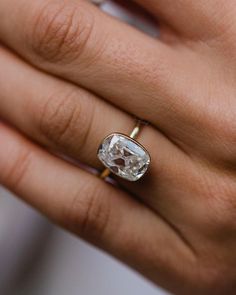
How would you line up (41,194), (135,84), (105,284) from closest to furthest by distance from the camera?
(135,84) → (41,194) → (105,284)

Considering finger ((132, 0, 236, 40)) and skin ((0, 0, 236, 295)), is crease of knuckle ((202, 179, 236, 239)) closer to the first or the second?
skin ((0, 0, 236, 295))

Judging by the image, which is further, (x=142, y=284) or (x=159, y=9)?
(x=142, y=284)

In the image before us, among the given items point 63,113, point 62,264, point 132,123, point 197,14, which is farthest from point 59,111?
point 62,264

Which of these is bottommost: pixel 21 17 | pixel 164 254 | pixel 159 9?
pixel 164 254

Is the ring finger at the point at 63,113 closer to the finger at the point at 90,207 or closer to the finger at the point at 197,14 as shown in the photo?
the finger at the point at 90,207

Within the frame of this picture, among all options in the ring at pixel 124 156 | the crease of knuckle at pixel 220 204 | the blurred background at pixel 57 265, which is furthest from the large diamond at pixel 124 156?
the blurred background at pixel 57 265

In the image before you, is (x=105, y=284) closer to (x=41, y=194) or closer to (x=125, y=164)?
(x=41, y=194)

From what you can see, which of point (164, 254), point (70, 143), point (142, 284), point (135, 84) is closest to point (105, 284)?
point (142, 284)
